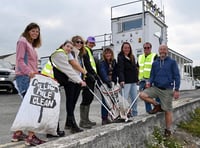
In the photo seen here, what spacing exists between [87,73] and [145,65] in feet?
6.69

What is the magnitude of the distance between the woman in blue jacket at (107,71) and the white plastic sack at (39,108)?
1765 mm

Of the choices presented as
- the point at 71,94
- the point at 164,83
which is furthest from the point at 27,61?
the point at 164,83

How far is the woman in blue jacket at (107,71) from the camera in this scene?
19.4ft

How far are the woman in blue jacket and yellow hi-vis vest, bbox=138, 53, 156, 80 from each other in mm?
974

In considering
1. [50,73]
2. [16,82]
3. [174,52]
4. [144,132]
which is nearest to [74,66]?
[50,73]

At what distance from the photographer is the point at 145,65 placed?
696cm

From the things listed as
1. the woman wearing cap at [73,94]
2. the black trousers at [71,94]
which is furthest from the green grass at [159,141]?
the black trousers at [71,94]

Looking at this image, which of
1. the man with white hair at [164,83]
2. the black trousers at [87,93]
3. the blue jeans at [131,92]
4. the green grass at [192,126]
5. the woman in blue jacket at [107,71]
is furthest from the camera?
the green grass at [192,126]

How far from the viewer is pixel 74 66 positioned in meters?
5.02

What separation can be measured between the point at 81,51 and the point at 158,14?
1859 centimetres

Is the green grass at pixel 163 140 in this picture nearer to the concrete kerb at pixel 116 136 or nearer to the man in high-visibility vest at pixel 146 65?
the concrete kerb at pixel 116 136

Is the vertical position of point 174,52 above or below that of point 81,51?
above

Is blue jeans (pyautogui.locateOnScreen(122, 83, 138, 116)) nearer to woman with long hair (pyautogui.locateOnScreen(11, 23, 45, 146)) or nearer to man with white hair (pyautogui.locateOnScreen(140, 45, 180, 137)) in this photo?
man with white hair (pyautogui.locateOnScreen(140, 45, 180, 137))

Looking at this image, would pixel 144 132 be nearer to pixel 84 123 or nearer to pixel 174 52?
pixel 84 123
